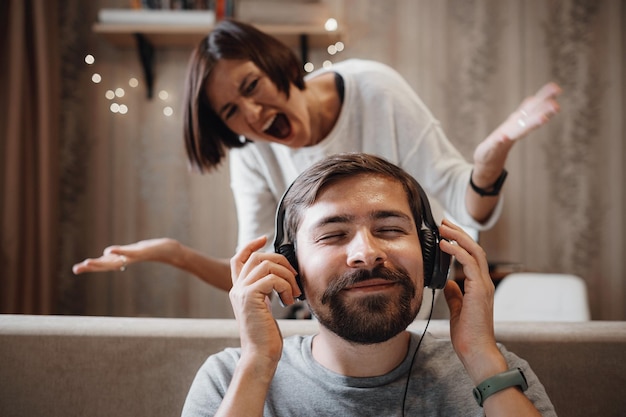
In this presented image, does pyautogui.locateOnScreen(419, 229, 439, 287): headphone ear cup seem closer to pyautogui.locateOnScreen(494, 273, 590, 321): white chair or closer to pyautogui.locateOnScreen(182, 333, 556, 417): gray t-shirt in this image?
pyautogui.locateOnScreen(182, 333, 556, 417): gray t-shirt

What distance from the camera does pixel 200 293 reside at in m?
3.40

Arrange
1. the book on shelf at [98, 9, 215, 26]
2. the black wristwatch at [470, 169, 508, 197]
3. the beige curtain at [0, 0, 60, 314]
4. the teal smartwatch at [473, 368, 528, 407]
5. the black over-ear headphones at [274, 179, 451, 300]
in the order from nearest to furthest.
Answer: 1. the teal smartwatch at [473, 368, 528, 407]
2. the black over-ear headphones at [274, 179, 451, 300]
3. the black wristwatch at [470, 169, 508, 197]
4. the beige curtain at [0, 0, 60, 314]
5. the book on shelf at [98, 9, 215, 26]

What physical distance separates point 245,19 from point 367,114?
1824mm

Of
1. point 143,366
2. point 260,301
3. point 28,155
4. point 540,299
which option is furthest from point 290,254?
point 28,155

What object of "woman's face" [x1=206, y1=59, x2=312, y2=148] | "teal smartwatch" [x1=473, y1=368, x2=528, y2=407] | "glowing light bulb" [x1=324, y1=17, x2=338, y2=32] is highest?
"glowing light bulb" [x1=324, y1=17, x2=338, y2=32]

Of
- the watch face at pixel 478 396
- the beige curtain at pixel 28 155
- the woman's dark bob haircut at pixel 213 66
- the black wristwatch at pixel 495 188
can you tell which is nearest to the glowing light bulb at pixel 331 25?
the beige curtain at pixel 28 155

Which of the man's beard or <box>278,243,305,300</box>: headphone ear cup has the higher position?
<box>278,243,305,300</box>: headphone ear cup

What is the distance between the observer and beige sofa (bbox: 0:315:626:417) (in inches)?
44.6

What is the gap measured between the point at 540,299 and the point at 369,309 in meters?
2.10

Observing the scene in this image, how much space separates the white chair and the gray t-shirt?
1765mm

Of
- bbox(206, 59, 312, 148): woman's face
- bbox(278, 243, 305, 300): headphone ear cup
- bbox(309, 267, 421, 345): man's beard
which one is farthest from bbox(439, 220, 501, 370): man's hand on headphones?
bbox(206, 59, 312, 148): woman's face

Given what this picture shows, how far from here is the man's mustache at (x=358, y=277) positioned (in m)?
0.96

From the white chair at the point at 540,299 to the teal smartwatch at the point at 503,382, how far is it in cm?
186

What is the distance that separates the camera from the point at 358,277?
96cm
